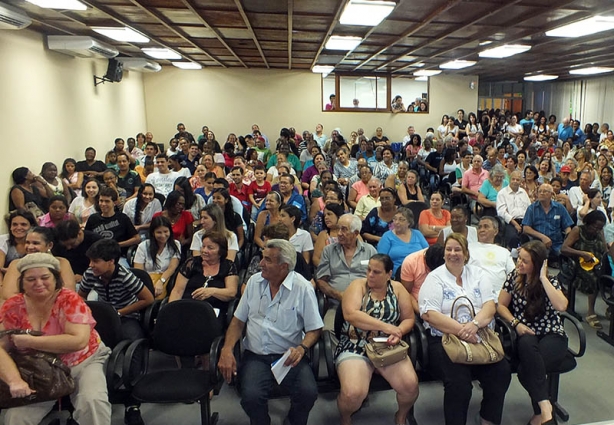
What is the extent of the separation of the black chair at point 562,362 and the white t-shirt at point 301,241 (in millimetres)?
1636

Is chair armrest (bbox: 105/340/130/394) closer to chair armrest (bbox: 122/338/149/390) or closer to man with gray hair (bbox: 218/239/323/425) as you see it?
chair armrest (bbox: 122/338/149/390)

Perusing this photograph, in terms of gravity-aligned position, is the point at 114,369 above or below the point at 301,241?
below

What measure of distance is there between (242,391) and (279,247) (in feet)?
2.61

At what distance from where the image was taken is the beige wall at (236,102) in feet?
37.4

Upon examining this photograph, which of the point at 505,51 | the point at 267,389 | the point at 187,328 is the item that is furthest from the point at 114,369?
the point at 505,51

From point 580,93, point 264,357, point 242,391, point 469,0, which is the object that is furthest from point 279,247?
point 580,93

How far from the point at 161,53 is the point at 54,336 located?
24.0ft

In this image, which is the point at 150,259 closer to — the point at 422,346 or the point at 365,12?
the point at 422,346

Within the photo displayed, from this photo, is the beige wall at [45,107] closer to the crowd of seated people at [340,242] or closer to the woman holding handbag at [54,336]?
the crowd of seated people at [340,242]

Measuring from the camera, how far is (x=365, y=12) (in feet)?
15.9

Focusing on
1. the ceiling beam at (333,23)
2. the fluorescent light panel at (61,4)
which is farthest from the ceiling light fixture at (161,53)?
the fluorescent light panel at (61,4)

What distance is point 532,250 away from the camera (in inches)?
Result: 106

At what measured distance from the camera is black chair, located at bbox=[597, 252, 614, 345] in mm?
3389

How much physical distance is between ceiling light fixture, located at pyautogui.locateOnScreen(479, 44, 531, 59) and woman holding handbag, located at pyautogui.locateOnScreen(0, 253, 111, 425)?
7501mm
